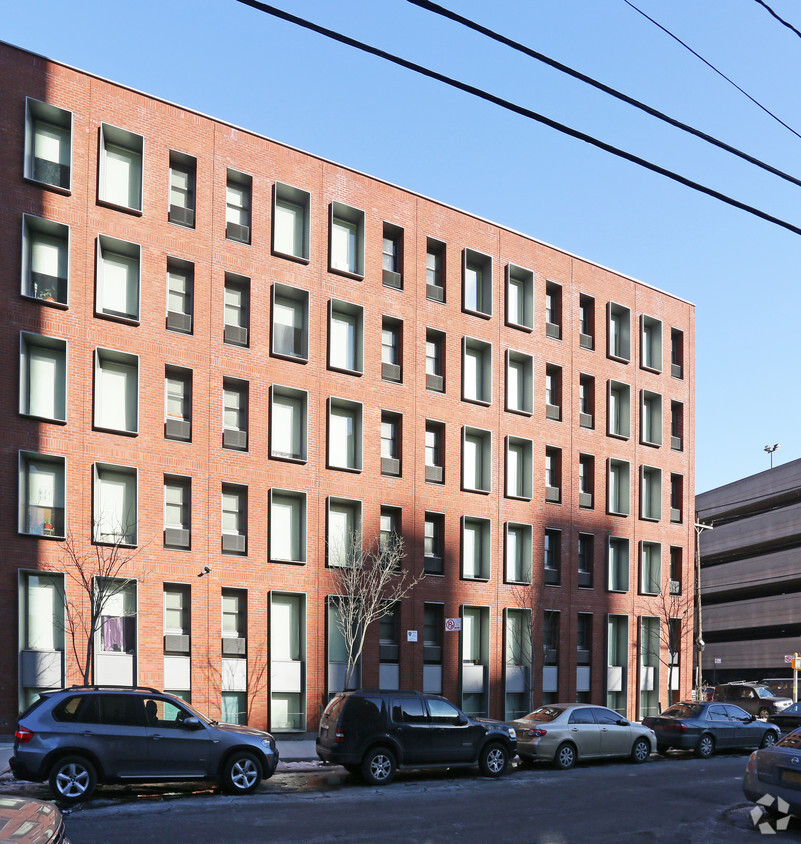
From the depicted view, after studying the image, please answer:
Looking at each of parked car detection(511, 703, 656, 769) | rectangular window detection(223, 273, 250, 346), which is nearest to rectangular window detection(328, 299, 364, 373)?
rectangular window detection(223, 273, 250, 346)

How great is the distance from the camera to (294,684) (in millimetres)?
31359

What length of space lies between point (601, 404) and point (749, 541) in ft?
139

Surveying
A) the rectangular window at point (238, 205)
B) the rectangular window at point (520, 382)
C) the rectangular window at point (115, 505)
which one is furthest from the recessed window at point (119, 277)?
the rectangular window at point (520, 382)

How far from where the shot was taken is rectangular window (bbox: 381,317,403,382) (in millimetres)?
35125

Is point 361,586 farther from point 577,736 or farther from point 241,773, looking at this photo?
point 241,773

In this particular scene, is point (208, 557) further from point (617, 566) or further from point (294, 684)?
point (617, 566)

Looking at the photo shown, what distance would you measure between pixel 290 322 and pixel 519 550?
41.6ft

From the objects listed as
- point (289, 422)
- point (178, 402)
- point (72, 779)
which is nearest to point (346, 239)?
point (289, 422)

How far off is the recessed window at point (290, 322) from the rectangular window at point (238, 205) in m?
1.96

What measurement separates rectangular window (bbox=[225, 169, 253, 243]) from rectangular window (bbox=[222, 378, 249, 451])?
4556 millimetres

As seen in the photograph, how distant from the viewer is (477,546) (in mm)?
37312

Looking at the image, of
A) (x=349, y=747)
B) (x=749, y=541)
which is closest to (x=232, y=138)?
(x=349, y=747)

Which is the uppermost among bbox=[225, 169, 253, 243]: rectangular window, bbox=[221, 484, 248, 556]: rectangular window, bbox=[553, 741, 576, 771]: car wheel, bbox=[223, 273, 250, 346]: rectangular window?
bbox=[225, 169, 253, 243]: rectangular window

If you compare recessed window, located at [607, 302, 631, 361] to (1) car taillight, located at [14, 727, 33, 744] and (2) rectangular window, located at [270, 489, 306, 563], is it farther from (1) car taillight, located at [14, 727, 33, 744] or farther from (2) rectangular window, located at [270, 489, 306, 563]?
(1) car taillight, located at [14, 727, 33, 744]
